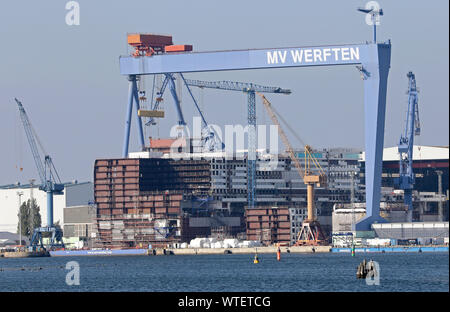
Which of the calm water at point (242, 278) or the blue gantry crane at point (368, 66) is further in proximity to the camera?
the blue gantry crane at point (368, 66)

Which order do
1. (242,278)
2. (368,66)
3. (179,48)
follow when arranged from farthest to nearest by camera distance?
(179,48) < (368,66) < (242,278)

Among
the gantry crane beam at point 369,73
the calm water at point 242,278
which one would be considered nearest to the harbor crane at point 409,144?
the gantry crane beam at point 369,73

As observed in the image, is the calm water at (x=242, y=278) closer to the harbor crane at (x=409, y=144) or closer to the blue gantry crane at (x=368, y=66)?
the blue gantry crane at (x=368, y=66)

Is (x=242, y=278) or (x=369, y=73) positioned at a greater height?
(x=369, y=73)

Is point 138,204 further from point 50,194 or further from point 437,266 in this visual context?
point 437,266

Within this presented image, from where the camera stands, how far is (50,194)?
191375mm

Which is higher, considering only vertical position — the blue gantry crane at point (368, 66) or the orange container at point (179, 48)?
the orange container at point (179, 48)

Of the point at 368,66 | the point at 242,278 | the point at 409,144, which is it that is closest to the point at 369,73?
the point at 368,66

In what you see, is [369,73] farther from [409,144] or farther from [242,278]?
[242,278]

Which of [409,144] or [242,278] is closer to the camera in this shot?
[242,278]
